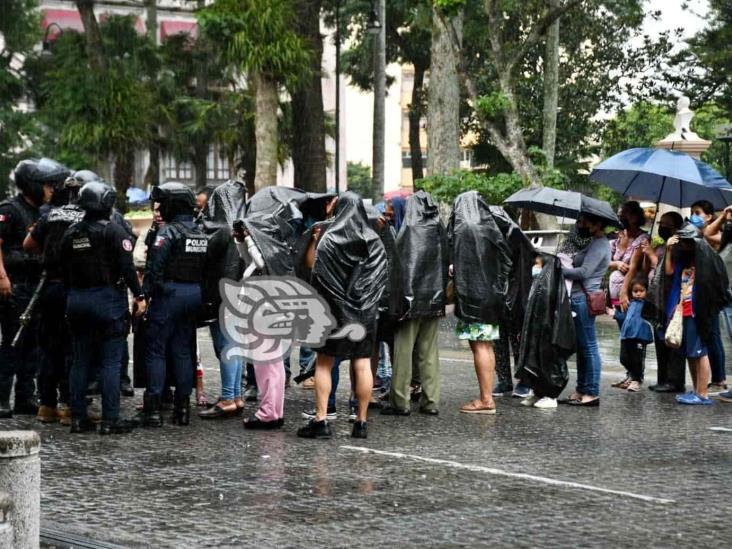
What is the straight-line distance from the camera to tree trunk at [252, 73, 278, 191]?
26.7m

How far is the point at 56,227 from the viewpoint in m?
10.9

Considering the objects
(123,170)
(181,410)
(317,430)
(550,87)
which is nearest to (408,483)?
(317,430)

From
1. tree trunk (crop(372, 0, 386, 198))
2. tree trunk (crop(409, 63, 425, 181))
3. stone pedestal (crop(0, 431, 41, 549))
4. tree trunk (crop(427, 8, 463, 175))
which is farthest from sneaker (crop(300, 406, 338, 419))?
tree trunk (crop(409, 63, 425, 181))

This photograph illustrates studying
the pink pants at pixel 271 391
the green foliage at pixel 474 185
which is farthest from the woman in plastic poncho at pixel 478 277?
the green foliage at pixel 474 185

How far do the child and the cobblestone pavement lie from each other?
5.58 ft

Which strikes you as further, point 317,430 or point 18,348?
point 18,348

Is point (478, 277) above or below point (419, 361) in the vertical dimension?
above

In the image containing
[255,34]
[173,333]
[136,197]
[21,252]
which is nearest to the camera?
[173,333]

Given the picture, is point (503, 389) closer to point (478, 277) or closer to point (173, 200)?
point (478, 277)

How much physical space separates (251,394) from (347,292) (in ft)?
9.19

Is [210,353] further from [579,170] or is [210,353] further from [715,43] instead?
[579,170]

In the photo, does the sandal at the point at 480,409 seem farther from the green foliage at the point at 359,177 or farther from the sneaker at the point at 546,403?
the green foliage at the point at 359,177

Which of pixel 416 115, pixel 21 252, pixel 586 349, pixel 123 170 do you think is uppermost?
pixel 416 115

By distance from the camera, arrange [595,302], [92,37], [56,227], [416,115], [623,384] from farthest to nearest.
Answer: [416,115] < [92,37] < [623,384] < [595,302] < [56,227]
